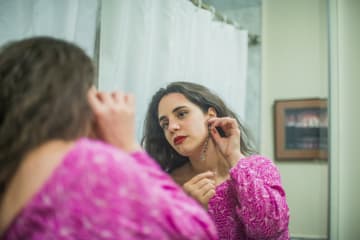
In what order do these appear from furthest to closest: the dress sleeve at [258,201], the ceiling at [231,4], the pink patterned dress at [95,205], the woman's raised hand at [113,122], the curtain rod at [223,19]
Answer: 1. the ceiling at [231,4]
2. the curtain rod at [223,19]
3. the dress sleeve at [258,201]
4. the woman's raised hand at [113,122]
5. the pink patterned dress at [95,205]

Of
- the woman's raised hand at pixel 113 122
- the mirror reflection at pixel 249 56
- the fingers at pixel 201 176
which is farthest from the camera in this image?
the mirror reflection at pixel 249 56

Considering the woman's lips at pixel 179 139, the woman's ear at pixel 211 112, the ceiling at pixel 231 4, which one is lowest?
the woman's lips at pixel 179 139

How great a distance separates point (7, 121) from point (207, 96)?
767 mm

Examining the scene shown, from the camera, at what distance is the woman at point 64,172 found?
0.45 meters

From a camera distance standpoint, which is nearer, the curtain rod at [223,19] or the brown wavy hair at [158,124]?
the brown wavy hair at [158,124]

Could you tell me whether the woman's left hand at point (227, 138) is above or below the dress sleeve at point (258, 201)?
above

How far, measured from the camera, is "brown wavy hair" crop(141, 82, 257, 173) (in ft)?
3.59

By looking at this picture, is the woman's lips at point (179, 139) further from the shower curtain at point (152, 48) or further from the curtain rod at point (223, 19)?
the curtain rod at point (223, 19)

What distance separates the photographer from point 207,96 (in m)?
1.18

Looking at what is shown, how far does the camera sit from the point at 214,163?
1078 mm

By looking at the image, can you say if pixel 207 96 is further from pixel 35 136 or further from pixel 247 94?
pixel 35 136

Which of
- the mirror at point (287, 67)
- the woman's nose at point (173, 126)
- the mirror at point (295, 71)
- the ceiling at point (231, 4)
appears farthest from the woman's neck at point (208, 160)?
the ceiling at point (231, 4)

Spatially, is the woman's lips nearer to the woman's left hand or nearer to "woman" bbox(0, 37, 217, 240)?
the woman's left hand

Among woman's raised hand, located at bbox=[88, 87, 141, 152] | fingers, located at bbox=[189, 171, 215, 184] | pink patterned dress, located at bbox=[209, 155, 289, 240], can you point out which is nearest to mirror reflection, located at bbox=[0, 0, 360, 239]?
fingers, located at bbox=[189, 171, 215, 184]
